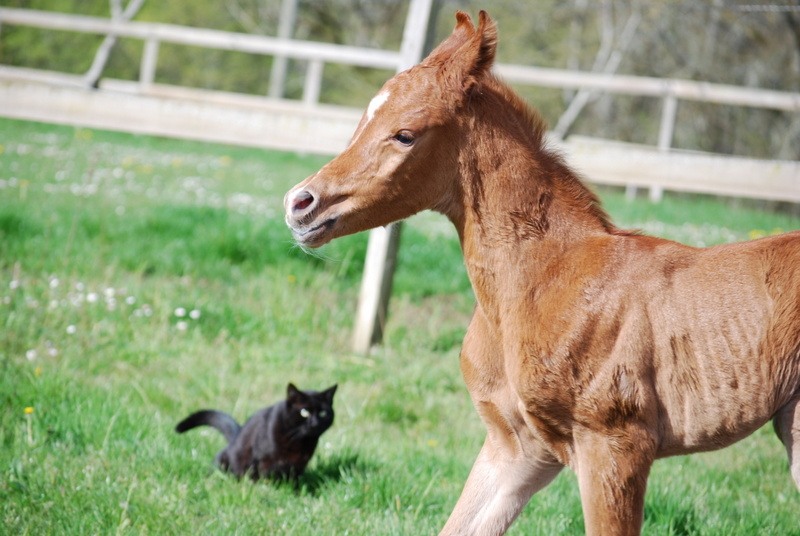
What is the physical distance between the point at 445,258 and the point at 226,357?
8.21 ft

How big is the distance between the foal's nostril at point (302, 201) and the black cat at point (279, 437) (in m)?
1.73

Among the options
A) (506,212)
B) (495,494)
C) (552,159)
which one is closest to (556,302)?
(506,212)

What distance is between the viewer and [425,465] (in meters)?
4.02

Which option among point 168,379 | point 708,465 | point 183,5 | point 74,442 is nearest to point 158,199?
point 168,379

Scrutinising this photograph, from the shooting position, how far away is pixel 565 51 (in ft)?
77.3

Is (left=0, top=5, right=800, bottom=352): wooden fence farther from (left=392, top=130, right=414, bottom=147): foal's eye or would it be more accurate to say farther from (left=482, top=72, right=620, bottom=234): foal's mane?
(left=392, top=130, right=414, bottom=147): foal's eye

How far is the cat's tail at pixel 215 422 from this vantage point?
413 cm

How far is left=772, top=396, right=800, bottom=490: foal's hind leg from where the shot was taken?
7.76ft

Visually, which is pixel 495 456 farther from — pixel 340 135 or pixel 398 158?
pixel 340 135

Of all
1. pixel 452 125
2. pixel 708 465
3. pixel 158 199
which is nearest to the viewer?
pixel 452 125

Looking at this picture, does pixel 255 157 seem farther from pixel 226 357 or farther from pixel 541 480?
pixel 541 480

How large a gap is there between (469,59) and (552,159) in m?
0.47

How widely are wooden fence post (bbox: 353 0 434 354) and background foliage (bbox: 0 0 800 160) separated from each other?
8.74 m

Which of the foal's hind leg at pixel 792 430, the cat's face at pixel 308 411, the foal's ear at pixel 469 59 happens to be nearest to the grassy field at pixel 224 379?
the cat's face at pixel 308 411
